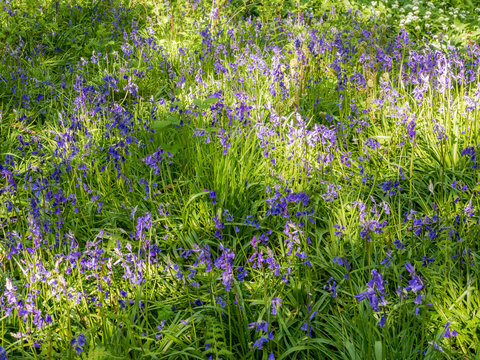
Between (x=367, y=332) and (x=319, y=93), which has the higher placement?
(x=319, y=93)

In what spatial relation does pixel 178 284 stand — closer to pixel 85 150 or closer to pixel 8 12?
pixel 85 150

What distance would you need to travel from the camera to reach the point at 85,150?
3.63m

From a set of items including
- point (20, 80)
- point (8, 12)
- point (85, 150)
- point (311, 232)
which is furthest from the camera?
point (8, 12)

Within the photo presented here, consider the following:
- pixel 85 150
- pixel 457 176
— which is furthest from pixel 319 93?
pixel 85 150

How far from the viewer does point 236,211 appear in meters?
3.09

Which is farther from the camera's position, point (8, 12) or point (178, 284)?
point (8, 12)

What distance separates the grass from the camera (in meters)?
2.15

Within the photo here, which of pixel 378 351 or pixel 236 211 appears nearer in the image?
pixel 378 351

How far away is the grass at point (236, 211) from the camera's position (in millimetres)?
2150

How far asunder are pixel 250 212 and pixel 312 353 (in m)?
1.09

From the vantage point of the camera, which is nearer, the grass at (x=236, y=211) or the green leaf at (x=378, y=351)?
the green leaf at (x=378, y=351)

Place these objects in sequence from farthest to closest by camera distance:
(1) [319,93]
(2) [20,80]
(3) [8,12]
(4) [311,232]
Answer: (3) [8,12]
(2) [20,80]
(1) [319,93]
(4) [311,232]

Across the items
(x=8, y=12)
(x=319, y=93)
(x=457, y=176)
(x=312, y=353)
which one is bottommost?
(x=312, y=353)

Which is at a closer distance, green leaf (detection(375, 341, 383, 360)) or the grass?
green leaf (detection(375, 341, 383, 360))
